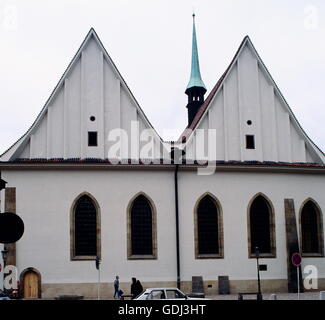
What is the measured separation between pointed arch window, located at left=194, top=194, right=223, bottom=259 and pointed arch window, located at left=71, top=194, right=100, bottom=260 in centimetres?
533

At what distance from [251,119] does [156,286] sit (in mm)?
10592

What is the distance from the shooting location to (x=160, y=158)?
26.8 m

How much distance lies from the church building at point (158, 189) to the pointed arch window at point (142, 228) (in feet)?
0.18

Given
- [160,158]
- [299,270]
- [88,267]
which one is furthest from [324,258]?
[88,267]

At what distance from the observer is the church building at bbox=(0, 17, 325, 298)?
25.3 m

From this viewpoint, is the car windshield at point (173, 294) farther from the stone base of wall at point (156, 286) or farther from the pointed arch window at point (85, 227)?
the pointed arch window at point (85, 227)

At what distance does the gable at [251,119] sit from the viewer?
90.8 feet

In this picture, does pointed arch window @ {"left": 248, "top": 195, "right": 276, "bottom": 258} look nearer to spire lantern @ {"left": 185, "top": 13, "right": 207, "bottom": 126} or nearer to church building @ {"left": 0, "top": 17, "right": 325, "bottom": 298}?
church building @ {"left": 0, "top": 17, "right": 325, "bottom": 298}

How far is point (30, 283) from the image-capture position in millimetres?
24703

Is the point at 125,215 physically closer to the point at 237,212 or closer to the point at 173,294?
the point at 237,212

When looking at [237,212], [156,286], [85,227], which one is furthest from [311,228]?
[85,227]
